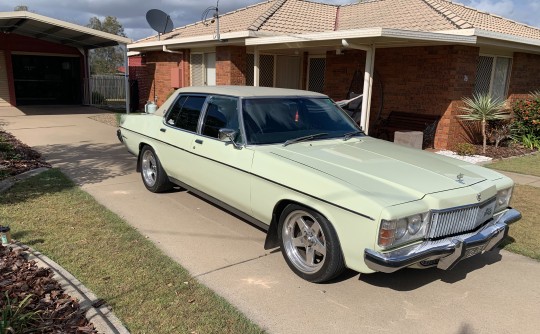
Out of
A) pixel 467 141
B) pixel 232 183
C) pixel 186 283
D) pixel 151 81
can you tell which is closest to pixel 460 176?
pixel 232 183

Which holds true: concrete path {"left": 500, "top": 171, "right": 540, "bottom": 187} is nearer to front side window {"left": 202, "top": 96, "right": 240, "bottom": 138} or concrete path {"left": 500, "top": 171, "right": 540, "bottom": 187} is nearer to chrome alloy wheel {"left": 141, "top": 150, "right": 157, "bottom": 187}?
front side window {"left": 202, "top": 96, "right": 240, "bottom": 138}

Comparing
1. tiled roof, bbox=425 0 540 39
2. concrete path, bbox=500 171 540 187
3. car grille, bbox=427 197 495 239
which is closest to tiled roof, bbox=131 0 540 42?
tiled roof, bbox=425 0 540 39

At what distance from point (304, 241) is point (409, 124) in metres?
7.88

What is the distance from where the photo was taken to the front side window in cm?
461

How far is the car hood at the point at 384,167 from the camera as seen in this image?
329cm

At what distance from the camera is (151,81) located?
1781 centimetres

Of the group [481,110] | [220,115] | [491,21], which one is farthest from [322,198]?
[491,21]

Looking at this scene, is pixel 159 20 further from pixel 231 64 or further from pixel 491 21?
pixel 491 21

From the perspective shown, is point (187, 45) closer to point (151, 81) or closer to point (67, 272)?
point (151, 81)

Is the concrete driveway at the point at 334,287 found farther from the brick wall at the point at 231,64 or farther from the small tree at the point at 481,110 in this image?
the brick wall at the point at 231,64

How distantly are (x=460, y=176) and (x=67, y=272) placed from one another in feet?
11.3

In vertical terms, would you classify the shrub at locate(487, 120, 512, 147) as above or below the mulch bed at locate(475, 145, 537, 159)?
above

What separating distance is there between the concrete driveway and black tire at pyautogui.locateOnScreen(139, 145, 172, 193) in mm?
356

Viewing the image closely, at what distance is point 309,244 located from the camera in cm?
372
